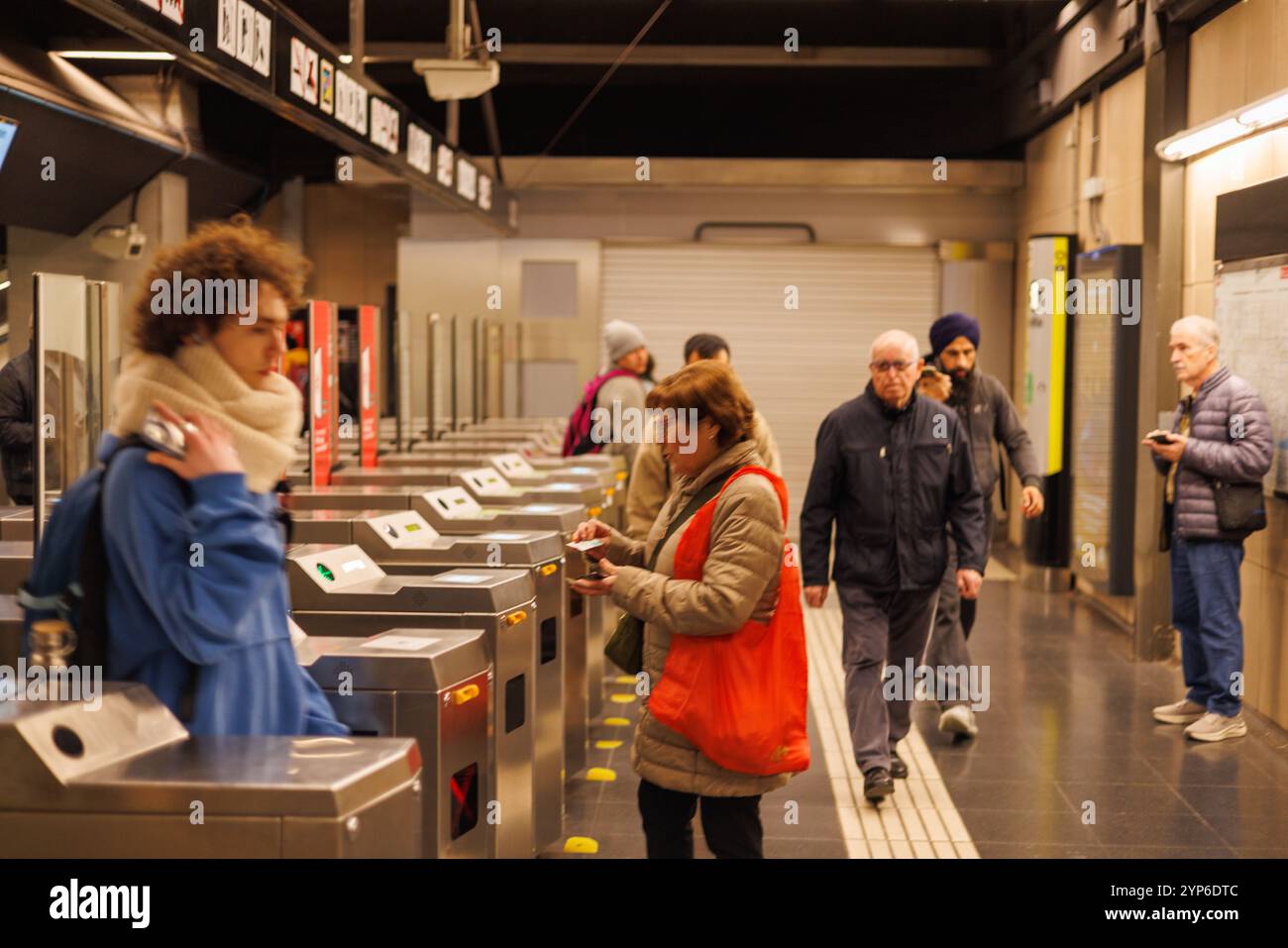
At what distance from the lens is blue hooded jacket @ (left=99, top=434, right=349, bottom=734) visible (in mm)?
1871

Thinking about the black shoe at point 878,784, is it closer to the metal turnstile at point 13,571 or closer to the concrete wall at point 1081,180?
the metal turnstile at point 13,571

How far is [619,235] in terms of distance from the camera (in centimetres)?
1258

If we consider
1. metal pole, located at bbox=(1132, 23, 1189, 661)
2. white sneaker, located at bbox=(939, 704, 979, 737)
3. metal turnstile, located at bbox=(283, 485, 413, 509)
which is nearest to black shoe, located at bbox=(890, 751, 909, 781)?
white sneaker, located at bbox=(939, 704, 979, 737)

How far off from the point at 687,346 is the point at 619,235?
7128 mm

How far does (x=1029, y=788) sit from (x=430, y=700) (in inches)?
110

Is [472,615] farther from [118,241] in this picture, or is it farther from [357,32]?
[118,241]

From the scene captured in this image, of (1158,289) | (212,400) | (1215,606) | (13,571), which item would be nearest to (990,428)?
(1215,606)

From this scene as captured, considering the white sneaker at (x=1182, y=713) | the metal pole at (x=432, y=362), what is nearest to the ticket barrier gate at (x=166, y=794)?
the white sneaker at (x=1182, y=713)

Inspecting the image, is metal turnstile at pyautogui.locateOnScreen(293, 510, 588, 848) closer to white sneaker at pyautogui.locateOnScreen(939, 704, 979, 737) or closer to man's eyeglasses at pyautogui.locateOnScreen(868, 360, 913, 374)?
man's eyeglasses at pyautogui.locateOnScreen(868, 360, 913, 374)

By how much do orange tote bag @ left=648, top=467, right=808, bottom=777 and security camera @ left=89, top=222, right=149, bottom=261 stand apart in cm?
763

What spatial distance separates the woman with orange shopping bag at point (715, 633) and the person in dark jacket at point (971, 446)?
108 inches

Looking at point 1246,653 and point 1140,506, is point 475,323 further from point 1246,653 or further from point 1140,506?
point 1246,653

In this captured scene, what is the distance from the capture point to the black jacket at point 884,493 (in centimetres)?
449
